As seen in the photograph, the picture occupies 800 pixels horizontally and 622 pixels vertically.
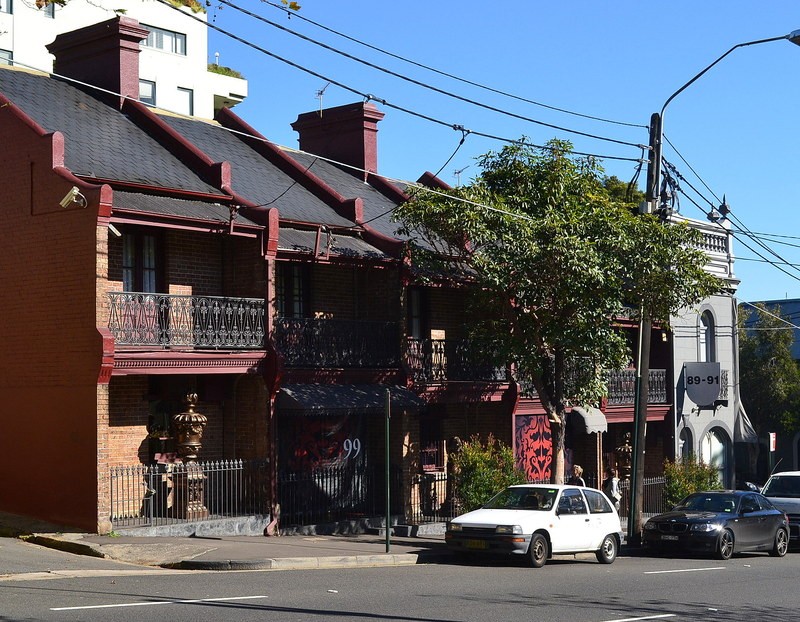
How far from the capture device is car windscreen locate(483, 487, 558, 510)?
19766 mm

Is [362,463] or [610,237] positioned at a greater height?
[610,237]

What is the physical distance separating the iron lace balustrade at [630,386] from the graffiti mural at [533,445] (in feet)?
7.23

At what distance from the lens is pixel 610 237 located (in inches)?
875

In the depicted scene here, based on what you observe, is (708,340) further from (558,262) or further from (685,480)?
(558,262)

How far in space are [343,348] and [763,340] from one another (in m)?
22.1

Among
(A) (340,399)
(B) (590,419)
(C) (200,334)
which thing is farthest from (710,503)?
(C) (200,334)

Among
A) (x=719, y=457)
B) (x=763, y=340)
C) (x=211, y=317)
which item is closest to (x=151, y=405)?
(x=211, y=317)

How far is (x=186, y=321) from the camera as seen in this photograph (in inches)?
840

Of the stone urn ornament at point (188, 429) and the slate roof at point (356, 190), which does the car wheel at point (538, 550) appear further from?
the slate roof at point (356, 190)

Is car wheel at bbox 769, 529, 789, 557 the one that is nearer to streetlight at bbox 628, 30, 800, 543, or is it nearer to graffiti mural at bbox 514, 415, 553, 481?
streetlight at bbox 628, 30, 800, 543

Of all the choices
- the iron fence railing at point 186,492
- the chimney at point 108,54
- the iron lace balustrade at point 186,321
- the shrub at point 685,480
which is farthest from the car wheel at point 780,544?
the chimney at point 108,54

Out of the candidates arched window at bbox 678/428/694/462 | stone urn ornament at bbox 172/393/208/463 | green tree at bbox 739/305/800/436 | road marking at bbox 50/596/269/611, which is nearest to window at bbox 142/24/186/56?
green tree at bbox 739/305/800/436

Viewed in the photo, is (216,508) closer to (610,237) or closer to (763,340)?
(610,237)

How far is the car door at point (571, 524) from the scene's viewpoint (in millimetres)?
19359
